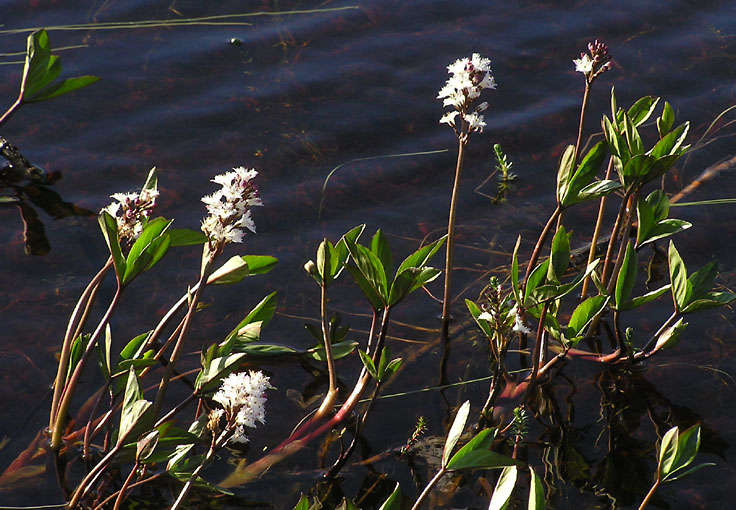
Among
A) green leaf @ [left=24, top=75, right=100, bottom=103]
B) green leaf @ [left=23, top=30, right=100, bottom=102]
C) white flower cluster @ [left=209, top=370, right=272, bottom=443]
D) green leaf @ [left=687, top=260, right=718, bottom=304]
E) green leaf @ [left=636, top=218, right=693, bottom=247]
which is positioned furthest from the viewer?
green leaf @ [left=24, top=75, right=100, bottom=103]

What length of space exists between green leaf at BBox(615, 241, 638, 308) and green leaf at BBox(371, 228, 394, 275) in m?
0.82

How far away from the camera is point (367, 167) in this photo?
14.9 feet

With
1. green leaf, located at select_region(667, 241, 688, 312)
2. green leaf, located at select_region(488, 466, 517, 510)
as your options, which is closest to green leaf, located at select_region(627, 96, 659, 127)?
green leaf, located at select_region(667, 241, 688, 312)

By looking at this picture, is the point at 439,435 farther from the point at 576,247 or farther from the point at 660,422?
the point at 576,247

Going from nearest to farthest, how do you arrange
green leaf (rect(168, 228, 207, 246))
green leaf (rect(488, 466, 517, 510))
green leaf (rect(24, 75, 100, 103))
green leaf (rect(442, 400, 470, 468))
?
1. green leaf (rect(488, 466, 517, 510))
2. green leaf (rect(442, 400, 470, 468))
3. green leaf (rect(168, 228, 207, 246))
4. green leaf (rect(24, 75, 100, 103))

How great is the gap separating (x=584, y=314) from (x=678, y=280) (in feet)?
1.32

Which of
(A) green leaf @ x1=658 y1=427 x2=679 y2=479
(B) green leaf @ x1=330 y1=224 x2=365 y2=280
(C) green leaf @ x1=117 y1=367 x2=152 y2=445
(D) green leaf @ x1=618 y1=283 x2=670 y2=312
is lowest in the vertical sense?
(A) green leaf @ x1=658 y1=427 x2=679 y2=479

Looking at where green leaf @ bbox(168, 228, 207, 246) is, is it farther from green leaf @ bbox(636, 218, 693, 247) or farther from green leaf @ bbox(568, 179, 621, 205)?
green leaf @ bbox(636, 218, 693, 247)

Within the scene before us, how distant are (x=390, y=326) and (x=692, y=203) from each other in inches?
66.5

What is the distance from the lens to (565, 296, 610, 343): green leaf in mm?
3021

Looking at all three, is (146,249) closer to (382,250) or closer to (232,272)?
(232,272)

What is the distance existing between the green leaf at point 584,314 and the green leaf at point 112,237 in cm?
149

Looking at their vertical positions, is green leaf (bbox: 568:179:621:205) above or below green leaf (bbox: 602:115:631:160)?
below

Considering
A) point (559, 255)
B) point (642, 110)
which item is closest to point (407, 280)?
point (559, 255)
